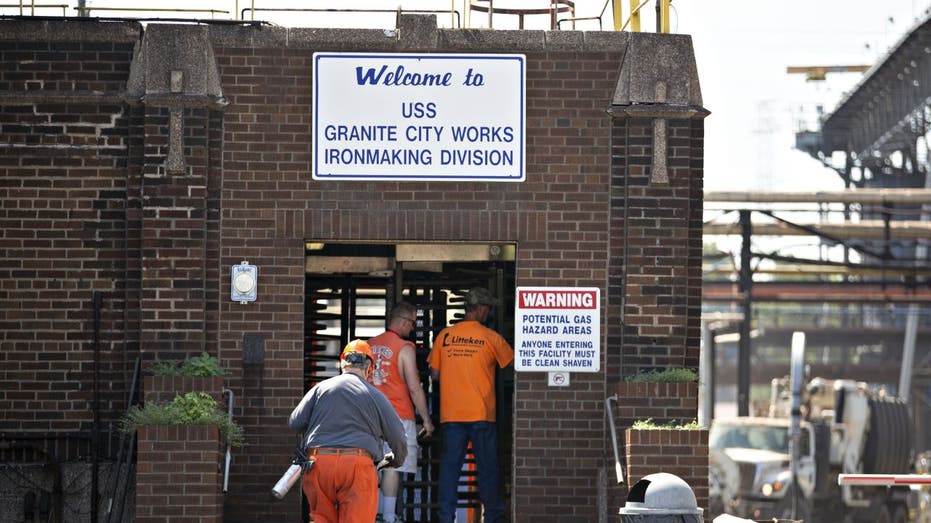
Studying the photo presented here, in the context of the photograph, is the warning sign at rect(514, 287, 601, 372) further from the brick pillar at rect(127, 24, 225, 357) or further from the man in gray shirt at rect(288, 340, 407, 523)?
the man in gray shirt at rect(288, 340, 407, 523)

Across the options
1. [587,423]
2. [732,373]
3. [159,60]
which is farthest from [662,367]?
[732,373]

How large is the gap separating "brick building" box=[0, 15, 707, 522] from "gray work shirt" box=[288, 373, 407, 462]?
3.08 metres

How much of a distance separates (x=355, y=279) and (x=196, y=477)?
11.6 feet

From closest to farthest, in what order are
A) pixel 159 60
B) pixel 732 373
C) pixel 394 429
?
1. pixel 394 429
2. pixel 159 60
3. pixel 732 373

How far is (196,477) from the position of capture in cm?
1237

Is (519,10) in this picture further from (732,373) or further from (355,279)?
(732,373)

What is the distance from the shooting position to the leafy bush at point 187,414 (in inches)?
488

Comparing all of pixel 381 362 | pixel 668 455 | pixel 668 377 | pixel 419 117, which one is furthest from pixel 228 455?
pixel 668 377

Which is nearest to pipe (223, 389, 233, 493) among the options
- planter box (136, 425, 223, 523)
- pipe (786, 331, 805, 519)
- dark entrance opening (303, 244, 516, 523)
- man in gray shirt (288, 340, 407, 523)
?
planter box (136, 425, 223, 523)

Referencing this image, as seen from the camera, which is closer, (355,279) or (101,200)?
(101,200)

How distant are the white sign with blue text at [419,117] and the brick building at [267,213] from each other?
0.11 metres

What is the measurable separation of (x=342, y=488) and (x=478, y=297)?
373 centimetres

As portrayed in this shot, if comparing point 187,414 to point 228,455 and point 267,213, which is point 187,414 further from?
point 267,213

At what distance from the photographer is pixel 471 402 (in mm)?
13680
